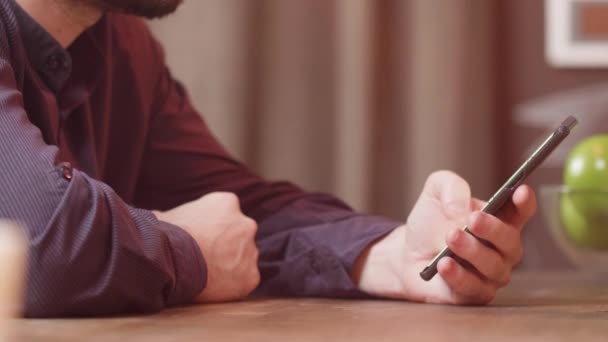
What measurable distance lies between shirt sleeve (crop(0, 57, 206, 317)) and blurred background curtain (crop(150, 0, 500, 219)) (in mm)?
868

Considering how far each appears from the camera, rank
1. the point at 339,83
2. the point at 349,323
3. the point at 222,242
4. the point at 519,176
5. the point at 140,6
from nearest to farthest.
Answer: the point at 349,323 → the point at 519,176 → the point at 222,242 → the point at 140,6 → the point at 339,83

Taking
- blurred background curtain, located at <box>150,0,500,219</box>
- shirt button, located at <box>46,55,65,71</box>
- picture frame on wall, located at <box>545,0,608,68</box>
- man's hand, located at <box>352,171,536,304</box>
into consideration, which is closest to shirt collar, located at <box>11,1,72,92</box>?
shirt button, located at <box>46,55,65,71</box>

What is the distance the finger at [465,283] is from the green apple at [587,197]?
39 centimetres

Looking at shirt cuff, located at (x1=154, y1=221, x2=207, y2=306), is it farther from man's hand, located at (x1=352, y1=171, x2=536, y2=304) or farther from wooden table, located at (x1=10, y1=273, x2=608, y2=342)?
man's hand, located at (x1=352, y1=171, x2=536, y2=304)

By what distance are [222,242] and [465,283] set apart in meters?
0.26

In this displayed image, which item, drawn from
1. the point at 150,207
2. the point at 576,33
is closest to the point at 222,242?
the point at 150,207

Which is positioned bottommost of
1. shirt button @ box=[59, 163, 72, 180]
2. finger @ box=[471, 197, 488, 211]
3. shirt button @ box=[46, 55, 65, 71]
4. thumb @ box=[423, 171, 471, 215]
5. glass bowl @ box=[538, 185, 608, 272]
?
glass bowl @ box=[538, 185, 608, 272]

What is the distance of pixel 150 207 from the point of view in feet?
4.05

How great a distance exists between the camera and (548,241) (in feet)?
5.70

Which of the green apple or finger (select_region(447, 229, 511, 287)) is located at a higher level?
finger (select_region(447, 229, 511, 287))

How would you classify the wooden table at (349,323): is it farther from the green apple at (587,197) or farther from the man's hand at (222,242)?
the green apple at (587,197)

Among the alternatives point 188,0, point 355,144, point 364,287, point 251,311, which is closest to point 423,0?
point 355,144

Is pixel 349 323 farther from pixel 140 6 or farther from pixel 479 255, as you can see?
pixel 140 6

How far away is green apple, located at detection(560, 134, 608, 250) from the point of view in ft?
3.92
